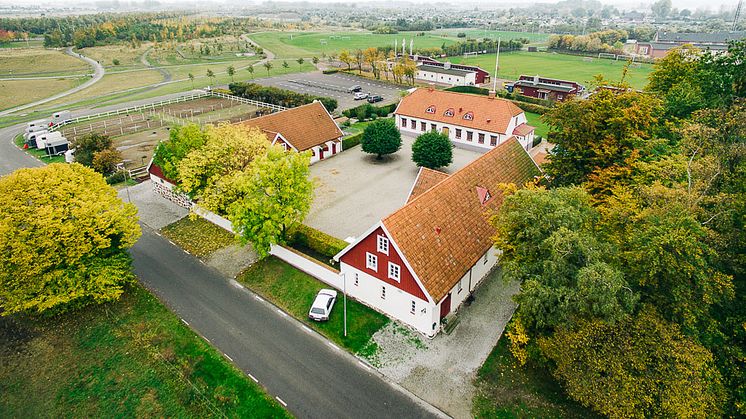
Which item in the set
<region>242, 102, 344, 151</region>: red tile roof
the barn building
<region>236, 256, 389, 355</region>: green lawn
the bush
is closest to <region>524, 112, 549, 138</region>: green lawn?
the bush

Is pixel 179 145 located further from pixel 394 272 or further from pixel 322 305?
pixel 394 272

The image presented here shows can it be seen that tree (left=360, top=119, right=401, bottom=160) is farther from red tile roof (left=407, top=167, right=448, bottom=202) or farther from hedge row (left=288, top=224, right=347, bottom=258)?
hedge row (left=288, top=224, right=347, bottom=258)

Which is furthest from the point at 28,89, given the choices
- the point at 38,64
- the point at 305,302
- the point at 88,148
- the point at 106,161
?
the point at 305,302

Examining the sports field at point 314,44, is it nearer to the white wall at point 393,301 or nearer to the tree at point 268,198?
the tree at point 268,198

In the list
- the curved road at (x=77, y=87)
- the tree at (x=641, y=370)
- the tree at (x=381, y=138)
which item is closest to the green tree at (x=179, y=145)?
the tree at (x=381, y=138)

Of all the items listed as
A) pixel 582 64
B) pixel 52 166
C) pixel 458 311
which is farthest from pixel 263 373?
pixel 582 64

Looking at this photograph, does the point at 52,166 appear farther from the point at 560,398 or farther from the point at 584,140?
the point at 584,140
